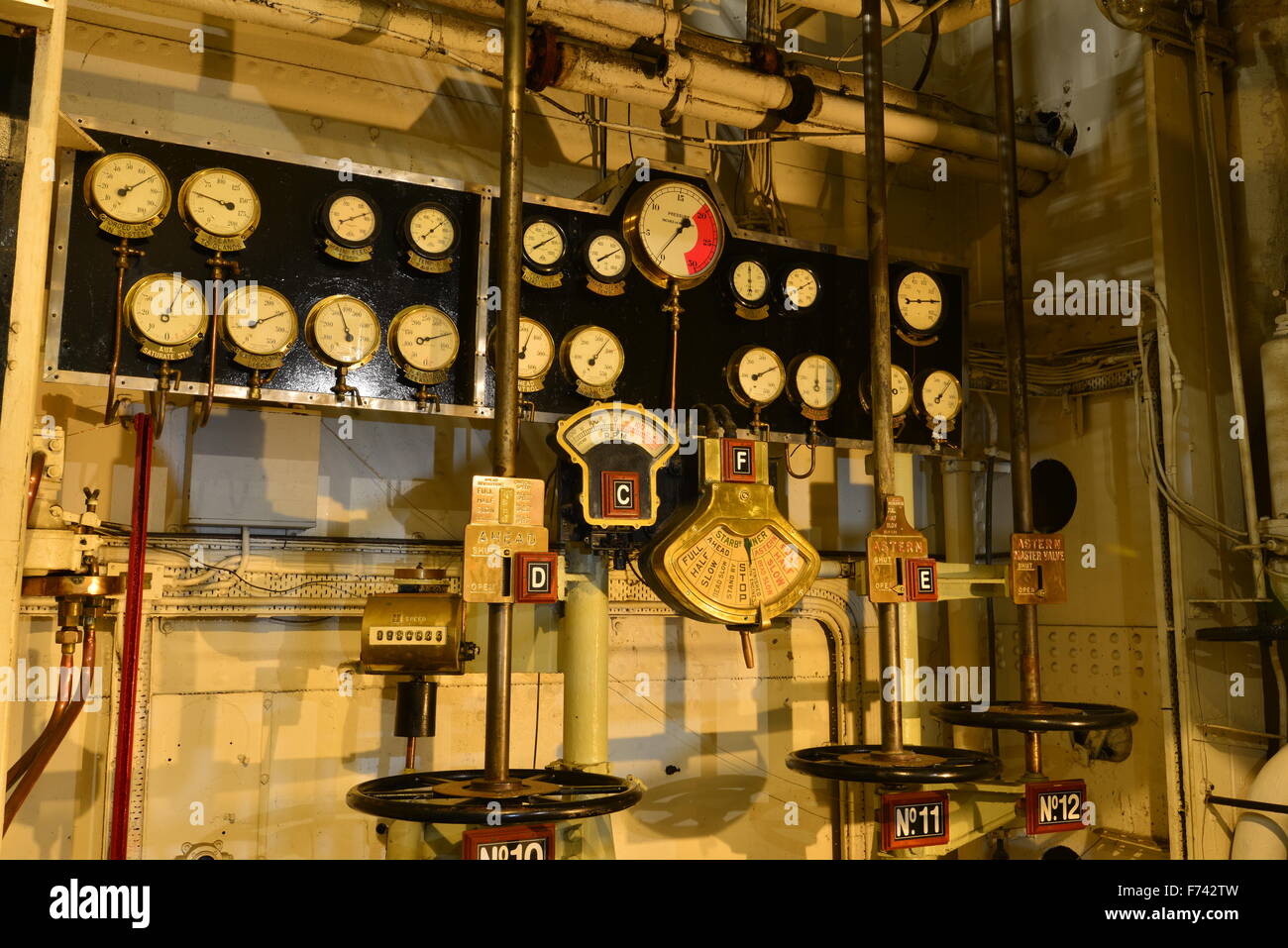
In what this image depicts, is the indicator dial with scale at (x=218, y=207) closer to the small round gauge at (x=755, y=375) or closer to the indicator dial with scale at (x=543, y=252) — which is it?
the indicator dial with scale at (x=543, y=252)

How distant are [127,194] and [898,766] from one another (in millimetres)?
2397

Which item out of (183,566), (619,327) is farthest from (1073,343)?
(183,566)

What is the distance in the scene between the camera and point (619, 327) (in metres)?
3.32

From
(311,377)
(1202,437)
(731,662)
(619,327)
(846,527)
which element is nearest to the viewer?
(311,377)

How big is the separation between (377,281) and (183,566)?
3.27 feet

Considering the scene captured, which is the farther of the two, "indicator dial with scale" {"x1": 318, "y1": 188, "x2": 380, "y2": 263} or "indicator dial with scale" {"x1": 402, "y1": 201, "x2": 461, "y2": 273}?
"indicator dial with scale" {"x1": 402, "y1": 201, "x2": 461, "y2": 273}

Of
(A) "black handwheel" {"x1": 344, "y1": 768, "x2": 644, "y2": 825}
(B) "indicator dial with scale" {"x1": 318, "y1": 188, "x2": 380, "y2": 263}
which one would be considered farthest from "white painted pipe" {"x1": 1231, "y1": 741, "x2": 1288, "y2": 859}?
(B) "indicator dial with scale" {"x1": 318, "y1": 188, "x2": 380, "y2": 263}

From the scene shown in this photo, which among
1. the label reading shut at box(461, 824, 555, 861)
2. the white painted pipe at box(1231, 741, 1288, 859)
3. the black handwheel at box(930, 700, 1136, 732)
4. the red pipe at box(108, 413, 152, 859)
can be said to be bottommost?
the white painted pipe at box(1231, 741, 1288, 859)

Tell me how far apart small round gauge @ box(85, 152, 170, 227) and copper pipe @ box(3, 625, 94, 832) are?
1059 mm

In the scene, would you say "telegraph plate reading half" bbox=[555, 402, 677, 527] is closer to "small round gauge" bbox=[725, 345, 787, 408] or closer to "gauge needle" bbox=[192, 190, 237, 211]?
"small round gauge" bbox=[725, 345, 787, 408]

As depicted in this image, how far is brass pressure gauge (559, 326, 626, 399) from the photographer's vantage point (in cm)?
318

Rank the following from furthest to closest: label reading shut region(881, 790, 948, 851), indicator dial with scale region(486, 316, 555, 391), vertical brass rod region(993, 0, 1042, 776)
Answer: vertical brass rod region(993, 0, 1042, 776) → indicator dial with scale region(486, 316, 555, 391) → label reading shut region(881, 790, 948, 851)

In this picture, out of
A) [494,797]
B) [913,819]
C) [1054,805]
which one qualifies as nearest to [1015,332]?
[1054,805]

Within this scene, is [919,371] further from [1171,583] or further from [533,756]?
[533,756]
